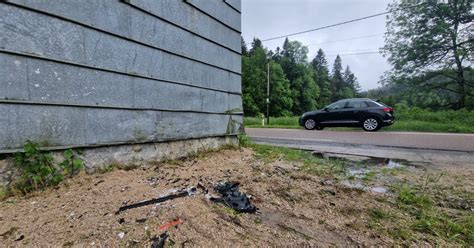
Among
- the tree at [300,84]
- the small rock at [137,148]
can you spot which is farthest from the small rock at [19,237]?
the tree at [300,84]

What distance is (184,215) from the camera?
62.1 inches

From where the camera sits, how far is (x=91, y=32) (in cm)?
225

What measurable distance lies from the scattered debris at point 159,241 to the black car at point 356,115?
10214mm

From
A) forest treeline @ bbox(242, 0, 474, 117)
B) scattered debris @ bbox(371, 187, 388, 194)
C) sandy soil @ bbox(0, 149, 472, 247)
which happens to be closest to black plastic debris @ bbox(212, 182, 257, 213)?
sandy soil @ bbox(0, 149, 472, 247)

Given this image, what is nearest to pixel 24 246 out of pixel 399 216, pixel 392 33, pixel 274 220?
pixel 274 220

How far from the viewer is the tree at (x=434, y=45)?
1578 centimetres

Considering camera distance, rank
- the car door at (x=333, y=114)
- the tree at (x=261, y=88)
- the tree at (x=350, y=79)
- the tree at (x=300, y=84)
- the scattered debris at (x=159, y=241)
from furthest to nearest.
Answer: the tree at (x=350, y=79) → the tree at (x=300, y=84) → the tree at (x=261, y=88) → the car door at (x=333, y=114) → the scattered debris at (x=159, y=241)

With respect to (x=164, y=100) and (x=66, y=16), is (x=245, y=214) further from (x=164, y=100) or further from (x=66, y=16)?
(x=66, y=16)

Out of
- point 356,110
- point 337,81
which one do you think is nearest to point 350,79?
point 337,81

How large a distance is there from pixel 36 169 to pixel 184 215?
1330mm

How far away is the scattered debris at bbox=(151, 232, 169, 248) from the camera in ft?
4.17

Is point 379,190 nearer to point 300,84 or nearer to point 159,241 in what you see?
point 159,241

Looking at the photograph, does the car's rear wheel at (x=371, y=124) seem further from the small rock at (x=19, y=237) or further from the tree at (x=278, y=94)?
the tree at (x=278, y=94)

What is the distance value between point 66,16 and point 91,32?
0.22 metres
